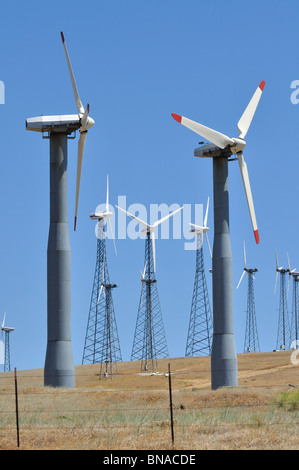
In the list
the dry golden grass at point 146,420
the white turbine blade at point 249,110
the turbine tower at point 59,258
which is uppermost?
the white turbine blade at point 249,110

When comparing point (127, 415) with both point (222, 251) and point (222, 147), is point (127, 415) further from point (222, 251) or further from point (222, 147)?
point (222, 147)

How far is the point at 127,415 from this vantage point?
34.7 m

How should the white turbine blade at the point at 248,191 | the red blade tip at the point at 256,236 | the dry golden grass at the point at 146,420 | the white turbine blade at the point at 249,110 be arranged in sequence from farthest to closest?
the white turbine blade at the point at 249,110, the white turbine blade at the point at 248,191, the red blade tip at the point at 256,236, the dry golden grass at the point at 146,420

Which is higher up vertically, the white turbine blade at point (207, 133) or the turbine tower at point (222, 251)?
the white turbine blade at point (207, 133)

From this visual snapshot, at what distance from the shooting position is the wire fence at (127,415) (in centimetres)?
2781

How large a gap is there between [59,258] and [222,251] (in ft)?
37.5

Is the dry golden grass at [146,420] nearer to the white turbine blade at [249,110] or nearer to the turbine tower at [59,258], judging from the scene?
the turbine tower at [59,258]

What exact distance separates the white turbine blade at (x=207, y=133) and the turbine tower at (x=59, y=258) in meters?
7.42

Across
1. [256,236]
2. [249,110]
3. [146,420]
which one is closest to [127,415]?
[146,420]

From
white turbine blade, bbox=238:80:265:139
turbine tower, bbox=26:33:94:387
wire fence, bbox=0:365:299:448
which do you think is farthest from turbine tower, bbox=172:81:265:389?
wire fence, bbox=0:365:299:448

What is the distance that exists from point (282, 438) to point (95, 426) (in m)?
6.44

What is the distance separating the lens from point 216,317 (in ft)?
194

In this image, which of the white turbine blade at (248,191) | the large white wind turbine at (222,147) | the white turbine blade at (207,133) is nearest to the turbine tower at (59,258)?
the white turbine blade at (207,133)

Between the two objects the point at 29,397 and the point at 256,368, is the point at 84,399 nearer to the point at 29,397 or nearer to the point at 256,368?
the point at 29,397
